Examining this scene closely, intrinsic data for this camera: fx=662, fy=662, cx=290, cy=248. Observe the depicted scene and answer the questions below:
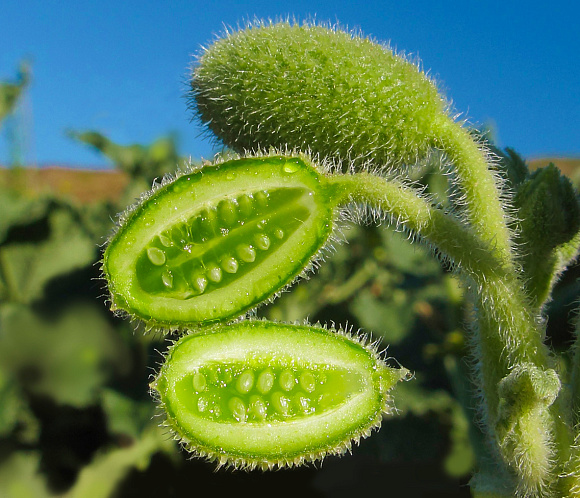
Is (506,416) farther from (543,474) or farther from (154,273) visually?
(154,273)

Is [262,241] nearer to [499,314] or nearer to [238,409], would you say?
[238,409]

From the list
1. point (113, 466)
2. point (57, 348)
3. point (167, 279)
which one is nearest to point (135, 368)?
point (113, 466)

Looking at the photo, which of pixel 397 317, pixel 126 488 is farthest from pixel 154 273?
pixel 126 488

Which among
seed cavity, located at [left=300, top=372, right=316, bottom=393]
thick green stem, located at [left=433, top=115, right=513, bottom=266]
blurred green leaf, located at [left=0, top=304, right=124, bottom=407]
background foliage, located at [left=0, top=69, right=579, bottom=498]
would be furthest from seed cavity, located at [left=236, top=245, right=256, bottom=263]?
blurred green leaf, located at [left=0, top=304, right=124, bottom=407]

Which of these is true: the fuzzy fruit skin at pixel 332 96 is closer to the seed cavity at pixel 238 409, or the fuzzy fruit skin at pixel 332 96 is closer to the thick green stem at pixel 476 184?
the thick green stem at pixel 476 184

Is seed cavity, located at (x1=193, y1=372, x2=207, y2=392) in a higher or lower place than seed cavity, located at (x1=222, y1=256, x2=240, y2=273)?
lower

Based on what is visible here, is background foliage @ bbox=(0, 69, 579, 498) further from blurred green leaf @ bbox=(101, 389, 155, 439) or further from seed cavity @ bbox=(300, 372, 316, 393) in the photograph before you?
seed cavity @ bbox=(300, 372, 316, 393)

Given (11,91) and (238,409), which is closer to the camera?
(238,409)
